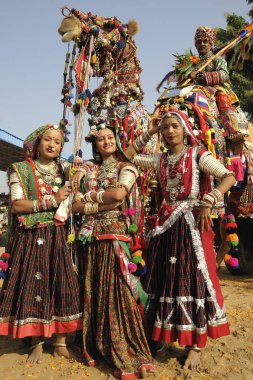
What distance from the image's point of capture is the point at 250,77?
18.7 meters

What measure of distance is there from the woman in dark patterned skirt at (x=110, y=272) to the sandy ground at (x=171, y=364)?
0.15 m

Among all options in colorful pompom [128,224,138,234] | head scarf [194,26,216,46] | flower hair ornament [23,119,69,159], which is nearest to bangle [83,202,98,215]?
colorful pompom [128,224,138,234]

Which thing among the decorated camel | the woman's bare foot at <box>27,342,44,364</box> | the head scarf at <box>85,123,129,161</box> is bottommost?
the woman's bare foot at <box>27,342,44,364</box>

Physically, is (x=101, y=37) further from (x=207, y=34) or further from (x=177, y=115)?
(x=177, y=115)

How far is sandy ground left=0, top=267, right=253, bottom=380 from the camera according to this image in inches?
114

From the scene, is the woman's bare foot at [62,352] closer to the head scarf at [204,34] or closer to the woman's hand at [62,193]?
the woman's hand at [62,193]

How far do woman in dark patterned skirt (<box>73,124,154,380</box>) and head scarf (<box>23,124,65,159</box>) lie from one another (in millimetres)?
452

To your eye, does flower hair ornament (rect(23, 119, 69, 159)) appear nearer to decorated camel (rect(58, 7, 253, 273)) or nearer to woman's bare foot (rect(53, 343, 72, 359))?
decorated camel (rect(58, 7, 253, 273))

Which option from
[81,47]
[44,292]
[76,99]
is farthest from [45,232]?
[81,47]

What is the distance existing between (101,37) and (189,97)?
4.45 feet

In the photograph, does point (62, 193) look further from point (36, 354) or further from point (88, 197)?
point (36, 354)

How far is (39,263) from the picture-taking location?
3.25 metres

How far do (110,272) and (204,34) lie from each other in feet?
11.5

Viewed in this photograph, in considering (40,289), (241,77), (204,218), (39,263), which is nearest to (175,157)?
(204,218)
